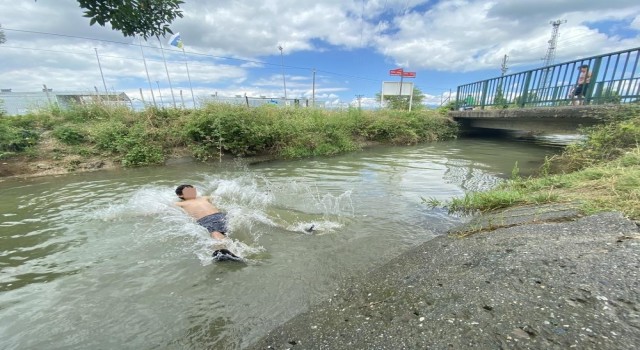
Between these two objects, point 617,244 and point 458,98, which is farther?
point 458,98

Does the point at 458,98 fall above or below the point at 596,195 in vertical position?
above

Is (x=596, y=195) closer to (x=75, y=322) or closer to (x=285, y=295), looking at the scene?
(x=285, y=295)

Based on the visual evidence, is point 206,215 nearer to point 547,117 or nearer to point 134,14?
point 134,14

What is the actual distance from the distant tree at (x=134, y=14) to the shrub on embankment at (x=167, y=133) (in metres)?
9.94

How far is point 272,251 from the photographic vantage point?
425 cm

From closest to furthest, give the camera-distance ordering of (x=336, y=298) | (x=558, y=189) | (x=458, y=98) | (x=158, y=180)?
(x=336, y=298) → (x=558, y=189) → (x=158, y=180) → (x=458, y=98)

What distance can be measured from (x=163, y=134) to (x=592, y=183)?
13.4m

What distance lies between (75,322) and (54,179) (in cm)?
868

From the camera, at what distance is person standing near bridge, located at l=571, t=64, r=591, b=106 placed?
10.6 meters

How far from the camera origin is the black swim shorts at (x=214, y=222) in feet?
15.9

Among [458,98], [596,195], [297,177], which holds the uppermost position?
[458,98]

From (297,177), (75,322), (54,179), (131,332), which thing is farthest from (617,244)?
(54,179)

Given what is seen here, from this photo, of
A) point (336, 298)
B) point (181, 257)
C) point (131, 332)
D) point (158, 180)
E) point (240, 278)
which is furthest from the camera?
point (158, 180)

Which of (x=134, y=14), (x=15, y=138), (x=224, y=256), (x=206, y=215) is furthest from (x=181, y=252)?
(x=15, y=138)
